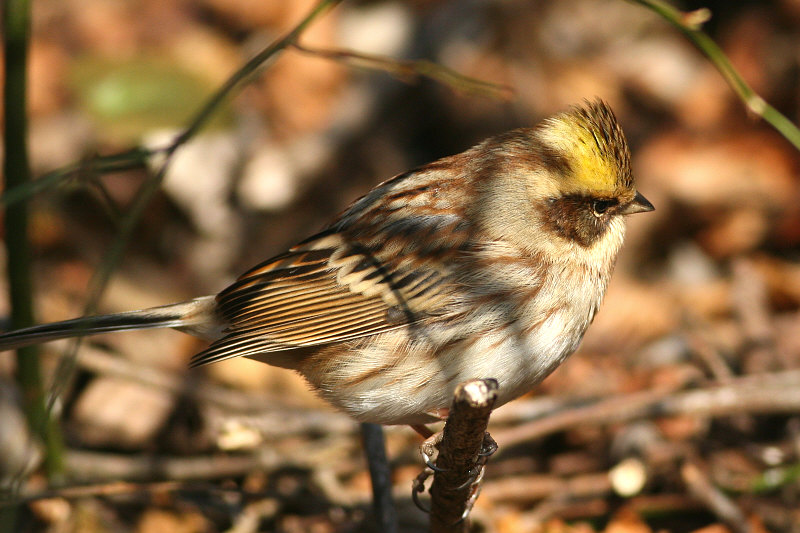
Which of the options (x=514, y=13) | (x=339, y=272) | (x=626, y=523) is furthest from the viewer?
(x=514, y=13)

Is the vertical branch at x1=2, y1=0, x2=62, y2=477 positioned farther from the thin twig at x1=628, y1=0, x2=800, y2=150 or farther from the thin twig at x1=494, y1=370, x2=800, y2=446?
the thin twig at x1=628, y1=0, x2=800, y2=150

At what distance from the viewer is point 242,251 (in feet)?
18.5

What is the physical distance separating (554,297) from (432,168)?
69 cm

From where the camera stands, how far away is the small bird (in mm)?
2920

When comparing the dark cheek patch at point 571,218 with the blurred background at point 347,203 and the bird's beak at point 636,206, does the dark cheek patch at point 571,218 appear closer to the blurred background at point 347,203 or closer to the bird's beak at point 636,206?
the bird's beak at point 636,206

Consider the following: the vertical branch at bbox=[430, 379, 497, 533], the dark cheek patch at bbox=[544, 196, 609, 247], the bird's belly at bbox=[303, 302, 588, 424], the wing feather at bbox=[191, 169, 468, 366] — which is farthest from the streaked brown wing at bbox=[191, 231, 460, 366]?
the vertical branch at bbox=[430, 379, 497, 533]

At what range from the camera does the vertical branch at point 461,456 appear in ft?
7.65

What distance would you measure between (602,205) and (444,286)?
0.62 meters

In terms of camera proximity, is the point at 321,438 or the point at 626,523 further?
the point at 321,438

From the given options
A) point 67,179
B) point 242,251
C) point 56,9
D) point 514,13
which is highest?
point 56,9

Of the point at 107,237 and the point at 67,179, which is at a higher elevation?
the point at 107,237

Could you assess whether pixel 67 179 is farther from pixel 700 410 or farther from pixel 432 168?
pixel 700 410

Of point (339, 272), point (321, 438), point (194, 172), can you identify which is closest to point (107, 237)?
point (194, 172)

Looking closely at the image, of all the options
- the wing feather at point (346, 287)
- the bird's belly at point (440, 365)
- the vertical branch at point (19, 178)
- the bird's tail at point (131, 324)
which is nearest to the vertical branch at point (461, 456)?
the bird's belly at point (440, 365)
